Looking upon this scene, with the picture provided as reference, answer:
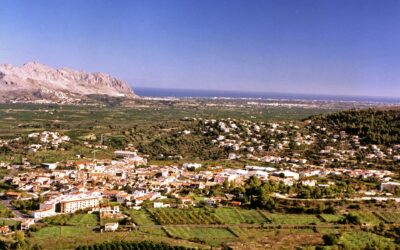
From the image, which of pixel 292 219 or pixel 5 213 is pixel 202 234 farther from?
pixel 5 213

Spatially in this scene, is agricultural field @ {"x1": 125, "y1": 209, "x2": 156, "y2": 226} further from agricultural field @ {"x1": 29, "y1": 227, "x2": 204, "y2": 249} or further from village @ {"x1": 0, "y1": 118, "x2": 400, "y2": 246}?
agricultural field @ {"x1": 29, "y1": 227, "x2": 204, "y2": 249}

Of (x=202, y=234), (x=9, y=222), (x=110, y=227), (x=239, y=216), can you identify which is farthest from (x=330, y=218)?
(x=9, y=222)

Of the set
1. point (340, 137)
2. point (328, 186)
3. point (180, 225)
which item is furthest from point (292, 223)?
point (340, 137)

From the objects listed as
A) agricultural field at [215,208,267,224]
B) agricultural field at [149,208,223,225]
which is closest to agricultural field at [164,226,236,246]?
agricultural field at [149,208,223,225]

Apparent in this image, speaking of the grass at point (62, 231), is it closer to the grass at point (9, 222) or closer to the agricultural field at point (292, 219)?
the grass at point (9, 222)

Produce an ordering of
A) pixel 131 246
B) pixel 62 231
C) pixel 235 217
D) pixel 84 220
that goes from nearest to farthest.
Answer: pixel 131 246 < pixel 62 231 < pixel 84 220 < pixel 235 217

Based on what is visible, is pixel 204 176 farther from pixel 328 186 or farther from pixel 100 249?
pixel 100 249
